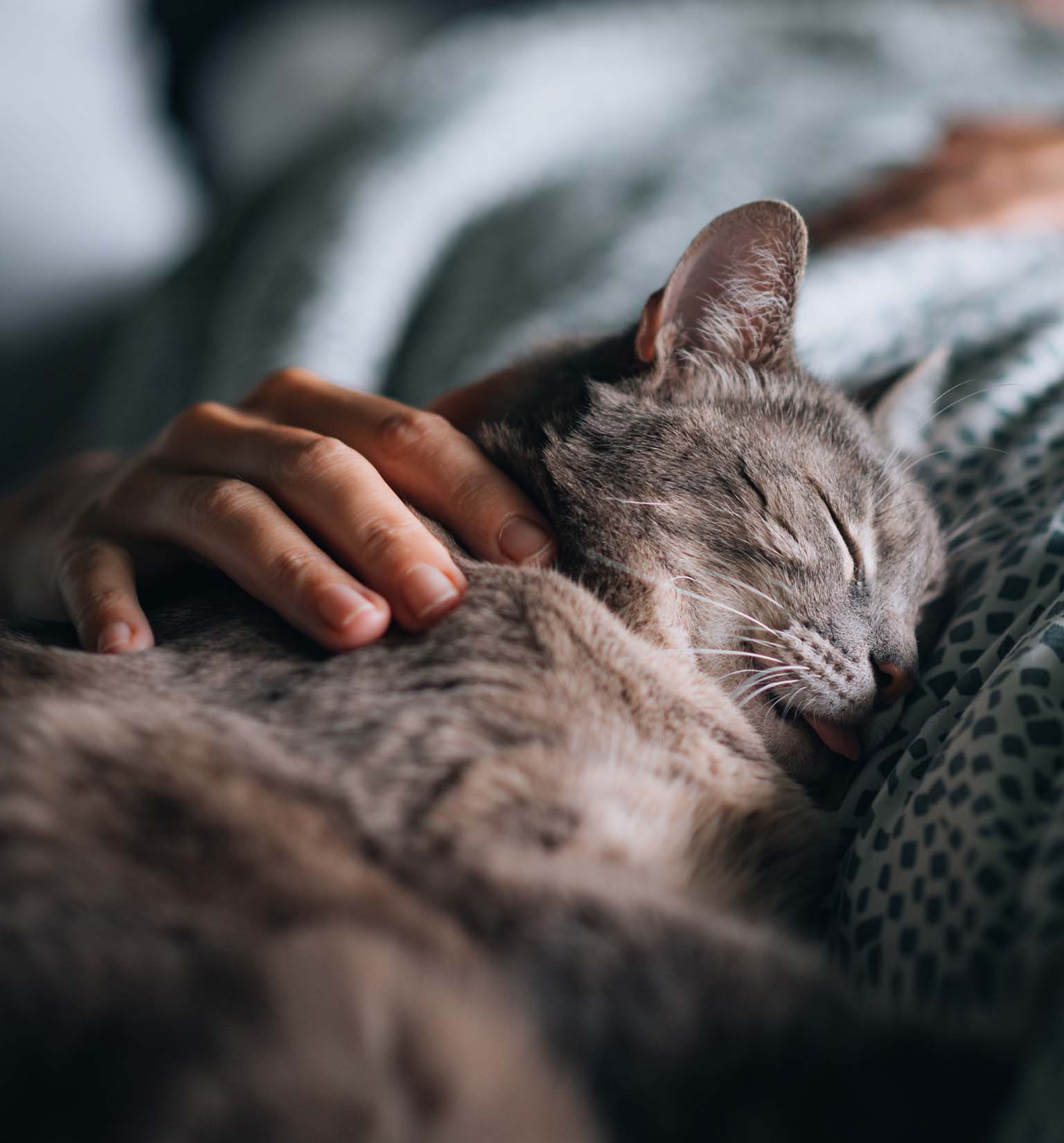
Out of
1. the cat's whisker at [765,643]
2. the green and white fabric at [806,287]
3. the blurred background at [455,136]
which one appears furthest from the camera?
the blurred background at [455,136]

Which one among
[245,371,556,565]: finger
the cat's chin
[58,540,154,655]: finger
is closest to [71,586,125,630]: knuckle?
[58,540,154,655]: finger

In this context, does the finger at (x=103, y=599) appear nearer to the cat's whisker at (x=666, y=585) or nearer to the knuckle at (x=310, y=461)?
the knuckle at (x=310, y=461)

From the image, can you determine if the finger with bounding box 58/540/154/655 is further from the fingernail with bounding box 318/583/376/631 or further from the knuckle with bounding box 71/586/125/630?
the fingernail with bounding box 318/583/376/631

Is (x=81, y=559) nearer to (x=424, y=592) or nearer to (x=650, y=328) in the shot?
(x=424, y=592)

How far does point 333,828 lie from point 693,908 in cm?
30

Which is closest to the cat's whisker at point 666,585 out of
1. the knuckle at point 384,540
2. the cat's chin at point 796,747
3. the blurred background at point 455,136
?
the cat's chin at point 796,747

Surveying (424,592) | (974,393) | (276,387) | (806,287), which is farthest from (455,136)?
(424,592)

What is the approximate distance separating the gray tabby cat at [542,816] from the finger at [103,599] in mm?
36

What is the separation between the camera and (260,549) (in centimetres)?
94

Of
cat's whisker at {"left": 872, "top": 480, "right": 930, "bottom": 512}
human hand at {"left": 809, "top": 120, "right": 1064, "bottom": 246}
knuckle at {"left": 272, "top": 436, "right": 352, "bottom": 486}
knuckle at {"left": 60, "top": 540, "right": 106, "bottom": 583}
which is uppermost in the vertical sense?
human hand at {"left": 809, "top": 120, "right": 1064, "bottom": 246}

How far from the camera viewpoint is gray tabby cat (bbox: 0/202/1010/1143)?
561mm

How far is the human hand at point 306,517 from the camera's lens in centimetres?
90

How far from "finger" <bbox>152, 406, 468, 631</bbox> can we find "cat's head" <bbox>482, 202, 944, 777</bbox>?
176 millimetres

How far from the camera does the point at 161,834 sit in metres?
0.67
